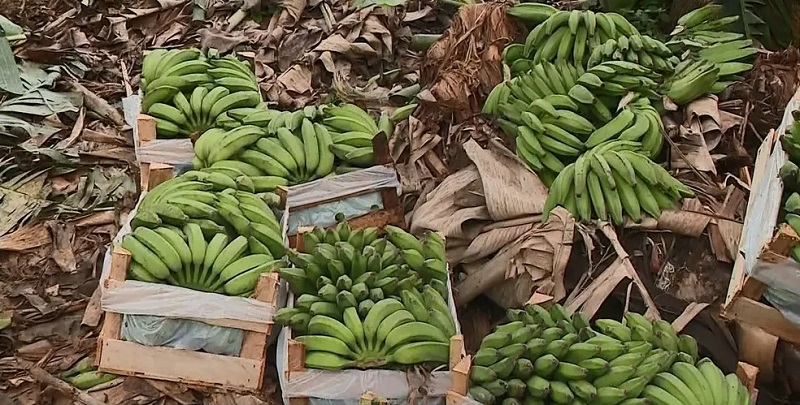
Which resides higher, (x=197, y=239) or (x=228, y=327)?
(x=197, y=239)

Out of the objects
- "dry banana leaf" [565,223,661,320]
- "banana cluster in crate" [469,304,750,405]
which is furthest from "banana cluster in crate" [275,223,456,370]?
"dry banana leaf" [565,223,661,320]

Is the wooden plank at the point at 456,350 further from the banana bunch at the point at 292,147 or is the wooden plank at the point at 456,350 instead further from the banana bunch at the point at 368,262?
the banana bunch at the point at 292,147

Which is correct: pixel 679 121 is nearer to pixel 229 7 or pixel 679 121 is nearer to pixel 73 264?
pixel 73 264

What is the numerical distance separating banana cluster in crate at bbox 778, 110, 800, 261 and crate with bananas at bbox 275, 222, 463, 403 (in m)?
0.83

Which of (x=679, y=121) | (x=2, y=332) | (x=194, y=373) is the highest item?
(x=679, y=121)

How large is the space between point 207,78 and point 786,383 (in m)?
2.24

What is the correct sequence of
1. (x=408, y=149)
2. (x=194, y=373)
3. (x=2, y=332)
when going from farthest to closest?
(x=408, y=149) < (x=2, y=332) < (x=194, y=373)

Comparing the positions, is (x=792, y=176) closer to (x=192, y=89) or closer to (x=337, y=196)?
(x=337, y=196)

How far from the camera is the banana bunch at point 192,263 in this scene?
90.0 inches

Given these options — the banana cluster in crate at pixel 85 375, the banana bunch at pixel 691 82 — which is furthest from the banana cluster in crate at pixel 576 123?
the banana cluster in crate at pixel 85 375

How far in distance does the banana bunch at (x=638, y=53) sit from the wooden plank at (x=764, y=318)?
1047mm

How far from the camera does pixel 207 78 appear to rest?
10.5ft

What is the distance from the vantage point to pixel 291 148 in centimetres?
281

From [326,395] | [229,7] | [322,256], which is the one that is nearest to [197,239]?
[322,256]
